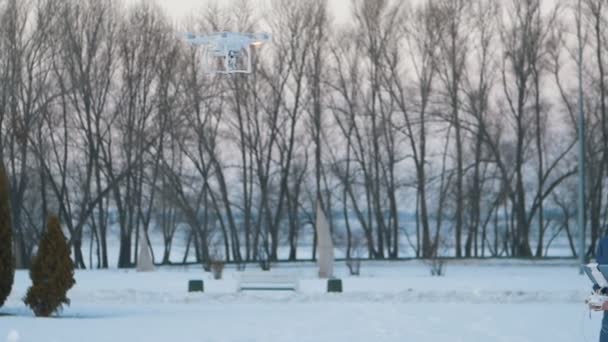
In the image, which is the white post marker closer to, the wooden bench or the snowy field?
the snowy field

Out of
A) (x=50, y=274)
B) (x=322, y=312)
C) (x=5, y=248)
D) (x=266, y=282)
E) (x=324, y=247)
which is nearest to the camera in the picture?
(x=50, y=274)

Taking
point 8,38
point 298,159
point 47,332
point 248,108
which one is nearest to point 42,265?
point 47,332

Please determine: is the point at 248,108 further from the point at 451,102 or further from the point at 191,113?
the point at 451,102

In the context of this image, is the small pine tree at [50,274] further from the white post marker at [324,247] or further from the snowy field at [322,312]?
the white post marker at [324,247]

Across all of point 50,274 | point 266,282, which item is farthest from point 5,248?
point 266,282

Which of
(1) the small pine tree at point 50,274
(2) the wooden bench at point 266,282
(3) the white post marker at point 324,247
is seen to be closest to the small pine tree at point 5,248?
(1) the small pine tree at point 50,274

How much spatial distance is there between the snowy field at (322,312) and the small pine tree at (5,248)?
0.64m

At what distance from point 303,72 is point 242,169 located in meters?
5.52

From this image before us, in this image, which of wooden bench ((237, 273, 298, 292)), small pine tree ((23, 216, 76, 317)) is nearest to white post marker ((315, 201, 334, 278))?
wooden bench ((237, 273, 298, 292))

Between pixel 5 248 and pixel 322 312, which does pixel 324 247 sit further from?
pixel 5 248

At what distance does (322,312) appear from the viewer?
19.4 m

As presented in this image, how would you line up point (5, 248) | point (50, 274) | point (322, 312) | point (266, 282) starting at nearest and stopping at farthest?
1. point (50, 274)
2. point (5, 248)
3. point (322, 312)
4. point (266, 282)

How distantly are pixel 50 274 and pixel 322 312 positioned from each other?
16.6ft

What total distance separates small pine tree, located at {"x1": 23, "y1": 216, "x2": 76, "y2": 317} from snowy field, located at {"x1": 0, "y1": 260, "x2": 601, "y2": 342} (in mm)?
393
